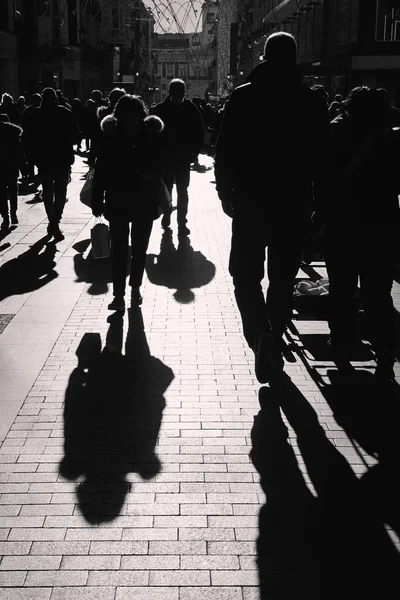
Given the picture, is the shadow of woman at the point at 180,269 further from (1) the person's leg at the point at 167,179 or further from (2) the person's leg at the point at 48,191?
(2) the person's leg at the point at 48,191

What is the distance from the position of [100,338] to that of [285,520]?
10.7ft

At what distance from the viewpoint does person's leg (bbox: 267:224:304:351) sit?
5.43m

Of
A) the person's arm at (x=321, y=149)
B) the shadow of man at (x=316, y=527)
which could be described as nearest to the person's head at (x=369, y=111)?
the person's arm at (x=321, y=149)

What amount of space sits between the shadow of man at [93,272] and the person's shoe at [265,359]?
324 centimetres

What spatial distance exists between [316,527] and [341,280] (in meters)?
2.49

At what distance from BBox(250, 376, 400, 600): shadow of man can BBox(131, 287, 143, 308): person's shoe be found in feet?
10.2

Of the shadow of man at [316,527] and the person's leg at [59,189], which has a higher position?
the person's leg at [59,189]

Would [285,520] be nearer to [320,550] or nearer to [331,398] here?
[320,550]

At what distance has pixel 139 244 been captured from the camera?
7.76 meters

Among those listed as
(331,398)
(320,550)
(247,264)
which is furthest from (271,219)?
(320,550)

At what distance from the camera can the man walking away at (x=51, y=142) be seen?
11328mm

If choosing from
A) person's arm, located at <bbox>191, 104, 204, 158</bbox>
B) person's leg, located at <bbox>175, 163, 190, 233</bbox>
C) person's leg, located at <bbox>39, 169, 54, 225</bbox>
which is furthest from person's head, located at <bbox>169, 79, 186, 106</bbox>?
person's leg, located at <bbox>39, 169, 54, 225</bbox>

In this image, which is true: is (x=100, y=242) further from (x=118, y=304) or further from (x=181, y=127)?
(x=181, y=127)

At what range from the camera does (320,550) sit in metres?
3.54
